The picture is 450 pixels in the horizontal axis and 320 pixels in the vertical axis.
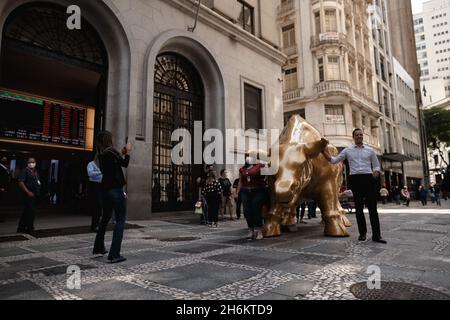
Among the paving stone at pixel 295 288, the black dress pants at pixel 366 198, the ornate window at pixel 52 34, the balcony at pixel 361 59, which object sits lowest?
the paving stone at pixel 295 288

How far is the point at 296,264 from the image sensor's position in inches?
149

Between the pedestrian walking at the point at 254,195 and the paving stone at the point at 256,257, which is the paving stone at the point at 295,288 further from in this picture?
the pedestrian walking at the point at 254,195

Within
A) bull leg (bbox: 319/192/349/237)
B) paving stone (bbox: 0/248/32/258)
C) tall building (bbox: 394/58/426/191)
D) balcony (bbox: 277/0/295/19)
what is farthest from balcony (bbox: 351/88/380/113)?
paving stone (bbox: 0/248/32/258)

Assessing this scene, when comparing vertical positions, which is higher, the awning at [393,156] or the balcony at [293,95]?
the balcony at [293,95]

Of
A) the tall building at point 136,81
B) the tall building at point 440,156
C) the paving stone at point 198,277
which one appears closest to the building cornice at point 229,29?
the tall building at point 136,81

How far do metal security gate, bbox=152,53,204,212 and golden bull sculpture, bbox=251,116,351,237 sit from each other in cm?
593

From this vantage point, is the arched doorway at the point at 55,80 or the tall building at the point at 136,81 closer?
the arched doorway at the point at 55,80

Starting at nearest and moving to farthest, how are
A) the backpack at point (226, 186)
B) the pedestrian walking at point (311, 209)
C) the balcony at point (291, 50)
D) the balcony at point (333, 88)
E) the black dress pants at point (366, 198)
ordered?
the black dress pants at point (366, 198)
the backpack at point (226, 186)
the pedestrian walking at point (311, 209)
the balcony at point (333, 88)
the balcony at point (291, 50)

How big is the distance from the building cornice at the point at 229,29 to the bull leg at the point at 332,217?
9.68m

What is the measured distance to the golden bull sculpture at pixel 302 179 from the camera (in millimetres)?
5555

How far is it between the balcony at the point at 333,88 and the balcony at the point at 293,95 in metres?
1.70

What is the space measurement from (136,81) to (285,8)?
23522 mm

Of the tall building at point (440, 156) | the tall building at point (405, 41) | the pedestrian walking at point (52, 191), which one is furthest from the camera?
the tall building at point (440, 156)
